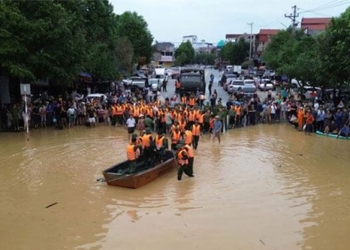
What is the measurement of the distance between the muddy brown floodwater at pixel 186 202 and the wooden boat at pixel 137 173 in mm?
272

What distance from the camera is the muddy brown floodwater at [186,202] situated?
9.86 metres

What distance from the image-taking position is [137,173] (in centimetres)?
1372

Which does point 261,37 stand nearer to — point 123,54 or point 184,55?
point 184,55

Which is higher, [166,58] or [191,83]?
[166,58]

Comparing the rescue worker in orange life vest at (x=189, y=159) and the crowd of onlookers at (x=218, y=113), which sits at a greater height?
the crowd of onlookers at (x=218, y=113)

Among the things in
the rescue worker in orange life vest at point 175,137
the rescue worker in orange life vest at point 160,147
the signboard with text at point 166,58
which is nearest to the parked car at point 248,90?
the rescue worker in orange life vest at point 175,137

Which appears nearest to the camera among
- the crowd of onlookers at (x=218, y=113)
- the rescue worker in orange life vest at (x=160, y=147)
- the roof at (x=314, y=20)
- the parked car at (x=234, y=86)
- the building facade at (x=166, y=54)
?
the rescue worker in orange life vest at (x=160, y=147)

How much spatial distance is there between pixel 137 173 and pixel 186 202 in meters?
2.10

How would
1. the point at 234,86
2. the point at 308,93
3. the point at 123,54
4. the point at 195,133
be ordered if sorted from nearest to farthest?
1. the point at 195,133
2. the point at 308,93
3. the point at 234,86
4. the point at 123,54

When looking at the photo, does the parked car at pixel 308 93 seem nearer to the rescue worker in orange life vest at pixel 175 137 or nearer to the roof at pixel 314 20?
the rescue worker in orange life vest at pixel 175 137

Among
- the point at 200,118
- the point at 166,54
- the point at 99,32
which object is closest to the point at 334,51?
the point at 200,118

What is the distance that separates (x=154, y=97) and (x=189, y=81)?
10.8ft

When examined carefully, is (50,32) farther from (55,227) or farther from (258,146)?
(55,227)

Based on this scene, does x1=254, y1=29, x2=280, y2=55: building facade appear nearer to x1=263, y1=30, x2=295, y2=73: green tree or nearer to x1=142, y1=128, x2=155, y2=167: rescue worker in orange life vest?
x1=263, y1=30, x2=295, y2=73: green tree
